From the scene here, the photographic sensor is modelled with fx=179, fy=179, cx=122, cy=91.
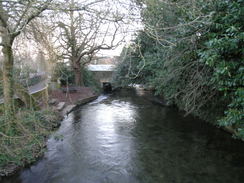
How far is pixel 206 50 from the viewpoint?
3441 mm

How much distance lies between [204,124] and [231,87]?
3492 millimetres

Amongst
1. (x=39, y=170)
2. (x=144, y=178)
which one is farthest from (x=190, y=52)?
(x=39, y=170)

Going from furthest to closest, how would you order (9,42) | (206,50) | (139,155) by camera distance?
(139,155)
(9,42)
(206,50)

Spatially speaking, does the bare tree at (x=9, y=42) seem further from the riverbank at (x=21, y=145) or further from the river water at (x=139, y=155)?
the river water at (x=139, y=155)

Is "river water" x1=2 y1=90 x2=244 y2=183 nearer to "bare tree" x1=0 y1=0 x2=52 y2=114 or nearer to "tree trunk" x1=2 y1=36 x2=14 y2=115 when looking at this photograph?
"tree trunk" x1=2 y1=36 x2=14 y2=115

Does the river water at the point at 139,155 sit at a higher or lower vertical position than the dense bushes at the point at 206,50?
lower

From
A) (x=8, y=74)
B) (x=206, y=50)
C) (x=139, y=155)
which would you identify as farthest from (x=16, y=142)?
(x=206, y=50)

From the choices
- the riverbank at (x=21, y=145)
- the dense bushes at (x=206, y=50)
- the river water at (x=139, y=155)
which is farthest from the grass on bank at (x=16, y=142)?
the dense bushes at (x=206, y=50)

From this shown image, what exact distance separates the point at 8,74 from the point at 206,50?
399 centimetres

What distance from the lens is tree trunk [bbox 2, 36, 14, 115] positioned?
3604 mm

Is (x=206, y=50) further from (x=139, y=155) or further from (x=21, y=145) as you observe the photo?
(x=21, y=145)

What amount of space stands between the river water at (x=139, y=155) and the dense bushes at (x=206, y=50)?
2.51 feet

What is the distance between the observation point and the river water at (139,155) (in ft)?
11.6

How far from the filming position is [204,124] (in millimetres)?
6426
